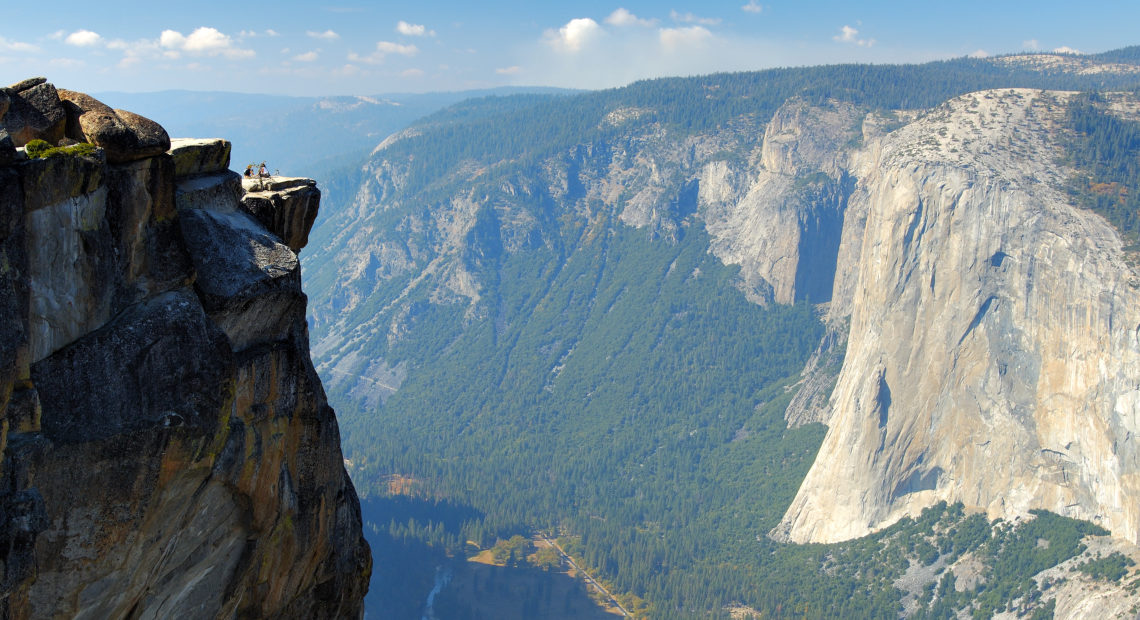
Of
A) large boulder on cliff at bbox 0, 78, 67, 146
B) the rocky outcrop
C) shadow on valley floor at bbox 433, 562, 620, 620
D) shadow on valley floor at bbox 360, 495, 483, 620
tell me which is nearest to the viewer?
large boulder on cliff at bbox 0, 78, 67, 146

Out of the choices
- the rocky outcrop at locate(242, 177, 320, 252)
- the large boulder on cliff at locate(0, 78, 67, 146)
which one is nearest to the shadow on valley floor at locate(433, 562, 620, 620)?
the rocky outcrop at locate(242, 177, 320, 252)

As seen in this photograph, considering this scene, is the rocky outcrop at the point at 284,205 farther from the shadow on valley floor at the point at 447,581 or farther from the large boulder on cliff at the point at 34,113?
the shadow on valley floor at the point at 447,581

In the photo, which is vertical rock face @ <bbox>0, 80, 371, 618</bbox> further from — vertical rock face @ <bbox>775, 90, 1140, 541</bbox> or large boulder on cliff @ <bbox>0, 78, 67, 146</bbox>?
vertical rock face @ <bbox>775, 90, 1140, 541</bbox>

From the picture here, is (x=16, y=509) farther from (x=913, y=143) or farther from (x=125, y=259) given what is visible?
(x=913, y=143)

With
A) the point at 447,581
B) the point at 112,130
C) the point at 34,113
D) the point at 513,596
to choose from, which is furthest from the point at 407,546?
the point at 112,130

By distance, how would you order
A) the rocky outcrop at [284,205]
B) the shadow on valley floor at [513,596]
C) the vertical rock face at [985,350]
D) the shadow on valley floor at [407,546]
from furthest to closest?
1. the shadow on valley floor at [407,546]
2. the shadow on valley floor at [513,596]
3. the vertical rock face at [985,350]
4. the rocky outcrop at [284,205]

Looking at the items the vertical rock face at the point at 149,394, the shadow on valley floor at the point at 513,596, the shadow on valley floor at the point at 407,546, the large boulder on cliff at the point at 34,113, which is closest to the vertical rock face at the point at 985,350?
the shadow on valley floor at the point at 513,596
